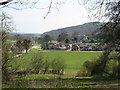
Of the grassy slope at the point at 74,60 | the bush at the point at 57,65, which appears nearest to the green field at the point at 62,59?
the grassy slope at the point at 74,60

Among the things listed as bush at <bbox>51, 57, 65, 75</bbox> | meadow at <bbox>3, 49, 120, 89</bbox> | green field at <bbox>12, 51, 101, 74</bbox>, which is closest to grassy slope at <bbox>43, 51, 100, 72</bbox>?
green field at <bbox>12, 51, 101, 74</bbox>

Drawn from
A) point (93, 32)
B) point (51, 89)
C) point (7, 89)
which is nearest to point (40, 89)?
point (51, 89)

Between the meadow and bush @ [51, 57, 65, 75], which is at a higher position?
the meadow

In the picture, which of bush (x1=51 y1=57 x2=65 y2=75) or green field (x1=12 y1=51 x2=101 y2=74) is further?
bush (x1=51 y1=57 x2=65 y2=75)

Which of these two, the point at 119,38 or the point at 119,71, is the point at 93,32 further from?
the point at 119,71

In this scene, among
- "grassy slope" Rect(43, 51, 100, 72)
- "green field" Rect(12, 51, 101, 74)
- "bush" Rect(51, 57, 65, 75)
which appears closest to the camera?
"green field" Rect(12, 51, 101, 74)

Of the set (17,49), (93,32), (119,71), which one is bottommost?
(119,71)

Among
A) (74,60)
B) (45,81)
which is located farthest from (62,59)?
(45,81)

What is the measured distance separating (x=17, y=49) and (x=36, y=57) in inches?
267

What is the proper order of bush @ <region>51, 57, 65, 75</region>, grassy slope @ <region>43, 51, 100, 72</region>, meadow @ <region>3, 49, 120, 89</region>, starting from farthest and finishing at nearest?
1. grassy slope @ <region>43, 51, 100, 72</region>
2. bush @ <region>51, 57, 65, 75</region>
3. meadow @ <region>3, 49, 120, 89</region>

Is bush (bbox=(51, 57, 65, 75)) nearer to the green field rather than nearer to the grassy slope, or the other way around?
the green field

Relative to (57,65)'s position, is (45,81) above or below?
above

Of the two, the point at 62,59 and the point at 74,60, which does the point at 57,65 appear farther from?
the point at 74,60

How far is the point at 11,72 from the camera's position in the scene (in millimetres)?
9180
